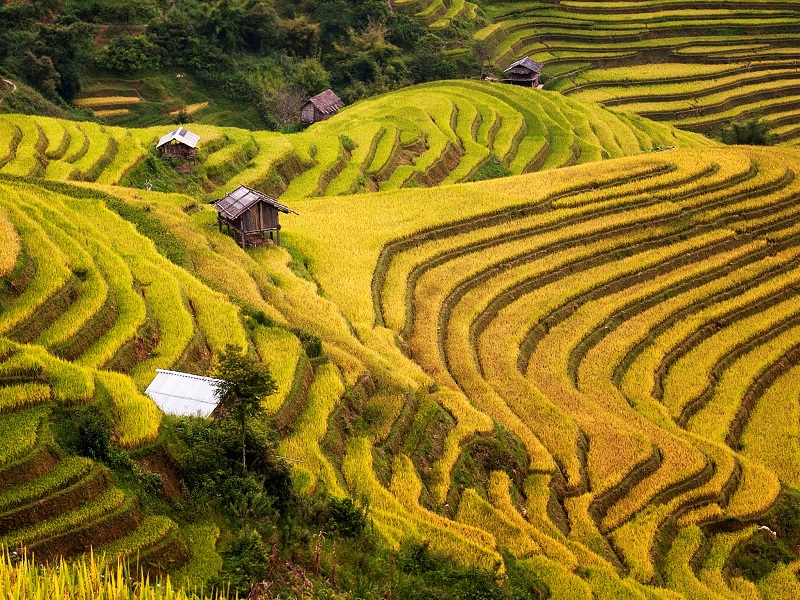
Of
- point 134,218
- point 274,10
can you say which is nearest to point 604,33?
point 274,10

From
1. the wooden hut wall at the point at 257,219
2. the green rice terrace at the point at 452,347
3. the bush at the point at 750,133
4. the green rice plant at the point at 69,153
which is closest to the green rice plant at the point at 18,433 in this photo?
the green rice terrace at the point at 452,347

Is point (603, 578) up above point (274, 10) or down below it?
below

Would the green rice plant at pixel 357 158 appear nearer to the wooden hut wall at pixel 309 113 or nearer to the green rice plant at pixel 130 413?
the wooden hut wall at pixel 309 113

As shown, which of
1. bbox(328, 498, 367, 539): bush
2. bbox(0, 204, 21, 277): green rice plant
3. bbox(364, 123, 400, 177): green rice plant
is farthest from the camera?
bbox(364, 123, 400, 177): green rice plant

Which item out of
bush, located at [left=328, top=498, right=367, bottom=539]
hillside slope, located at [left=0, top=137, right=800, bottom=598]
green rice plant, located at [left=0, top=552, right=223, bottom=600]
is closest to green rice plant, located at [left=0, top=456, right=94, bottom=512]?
hillside slope, located at [left=0, top=137, right=800, bottom=598]

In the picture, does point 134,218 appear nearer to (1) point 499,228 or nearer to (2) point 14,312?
(2) point 14,312

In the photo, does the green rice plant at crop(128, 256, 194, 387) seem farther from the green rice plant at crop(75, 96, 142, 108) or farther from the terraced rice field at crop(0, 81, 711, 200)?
the green rice plant at crop(75, 96, 142, 108)
